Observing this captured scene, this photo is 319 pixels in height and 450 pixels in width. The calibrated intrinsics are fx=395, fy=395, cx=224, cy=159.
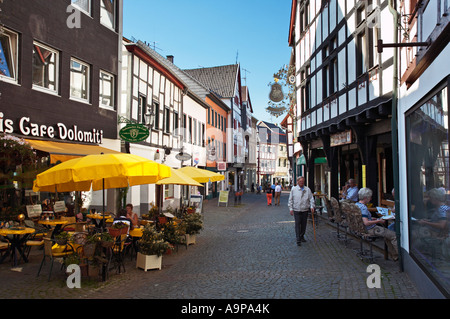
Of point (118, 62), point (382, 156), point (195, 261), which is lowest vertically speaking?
point (195, 261)

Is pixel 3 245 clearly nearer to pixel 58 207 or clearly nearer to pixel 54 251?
pixel 54 251

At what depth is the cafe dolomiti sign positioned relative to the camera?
984 centimetres

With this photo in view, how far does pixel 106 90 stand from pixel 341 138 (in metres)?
8.84

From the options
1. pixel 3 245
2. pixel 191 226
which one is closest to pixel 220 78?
pixel 191 226

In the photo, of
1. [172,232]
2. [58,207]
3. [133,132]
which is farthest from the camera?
[133,132]

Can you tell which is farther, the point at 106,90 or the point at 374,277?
the point at 106,90

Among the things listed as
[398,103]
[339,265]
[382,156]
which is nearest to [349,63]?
[382,156]

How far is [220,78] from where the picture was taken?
4419 cm

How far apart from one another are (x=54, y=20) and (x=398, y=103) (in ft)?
32.0

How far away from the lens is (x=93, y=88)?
1378 centimetres
